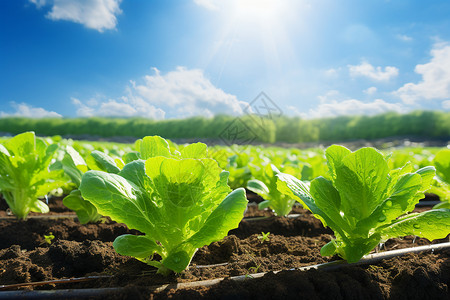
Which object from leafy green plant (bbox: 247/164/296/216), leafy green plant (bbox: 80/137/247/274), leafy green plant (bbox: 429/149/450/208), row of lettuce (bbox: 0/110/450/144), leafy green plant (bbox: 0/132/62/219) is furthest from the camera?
row of lettuce (bbox: 0/110/450/144)

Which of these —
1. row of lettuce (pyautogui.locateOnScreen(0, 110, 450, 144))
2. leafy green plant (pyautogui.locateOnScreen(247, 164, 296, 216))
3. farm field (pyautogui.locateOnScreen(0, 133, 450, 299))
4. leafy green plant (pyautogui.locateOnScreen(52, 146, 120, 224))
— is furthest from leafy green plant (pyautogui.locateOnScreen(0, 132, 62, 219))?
row of lettuce (pyautogui.locateOnScreen(0, 110, 450, 144))

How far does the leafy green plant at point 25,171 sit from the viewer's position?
222 cm

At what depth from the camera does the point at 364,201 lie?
59.0 inches

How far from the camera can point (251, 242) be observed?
203 centimetres

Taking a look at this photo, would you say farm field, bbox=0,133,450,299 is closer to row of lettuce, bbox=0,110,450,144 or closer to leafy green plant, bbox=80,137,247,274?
leafy green plant, bbox=80,137,247,274

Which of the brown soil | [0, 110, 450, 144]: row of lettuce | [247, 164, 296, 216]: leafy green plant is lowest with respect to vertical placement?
the brown soil

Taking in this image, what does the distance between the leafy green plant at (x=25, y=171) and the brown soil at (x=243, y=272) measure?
342 millimetres

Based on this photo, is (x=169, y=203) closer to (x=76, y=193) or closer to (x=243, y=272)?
(x=243, y=272)

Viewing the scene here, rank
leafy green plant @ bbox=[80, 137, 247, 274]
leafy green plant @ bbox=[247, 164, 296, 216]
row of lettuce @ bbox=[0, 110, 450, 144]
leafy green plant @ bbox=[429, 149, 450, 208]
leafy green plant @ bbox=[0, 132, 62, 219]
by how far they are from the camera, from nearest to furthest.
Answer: leafy green plant @ bbox=[80, 137, 247, 274] → leafy green plant @ bbox=[0, 132, 62, 219] → leafy green plant @ bbox=[429, 149, 450, 208] → leafy green plant @ bbox=[247, 164, 296, 216] → row of lettuce @ bbox=[0, 110, 450, 144]

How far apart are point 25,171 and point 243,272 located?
5.85 ft

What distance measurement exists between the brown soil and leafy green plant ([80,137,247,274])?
0.46 feet

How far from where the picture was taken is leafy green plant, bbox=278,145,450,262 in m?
1.42

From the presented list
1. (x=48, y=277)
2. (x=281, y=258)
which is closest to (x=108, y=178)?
(x=48, y=277)

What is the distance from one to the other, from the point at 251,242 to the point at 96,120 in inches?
1784
